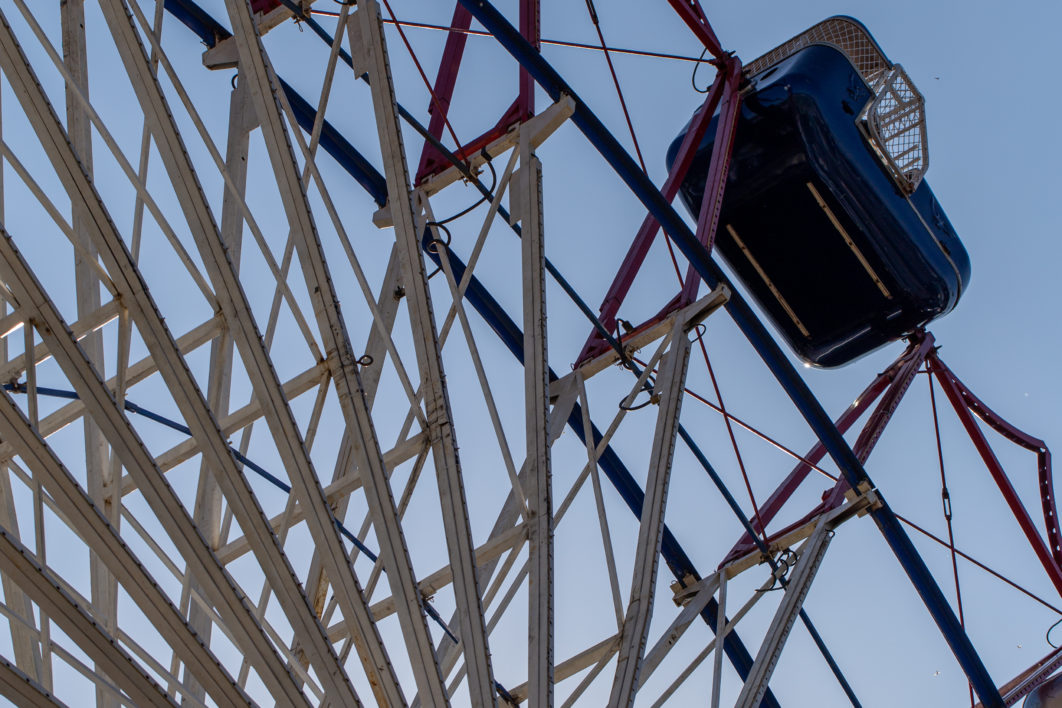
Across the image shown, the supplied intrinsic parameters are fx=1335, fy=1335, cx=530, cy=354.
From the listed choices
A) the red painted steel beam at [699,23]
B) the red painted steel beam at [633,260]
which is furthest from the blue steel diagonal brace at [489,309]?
the red painted steel beam at [699,23]

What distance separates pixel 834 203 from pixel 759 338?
139 inches

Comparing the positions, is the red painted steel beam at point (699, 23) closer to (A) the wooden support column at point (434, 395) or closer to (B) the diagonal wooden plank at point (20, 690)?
(A) the wooden support column at point (434, 395)

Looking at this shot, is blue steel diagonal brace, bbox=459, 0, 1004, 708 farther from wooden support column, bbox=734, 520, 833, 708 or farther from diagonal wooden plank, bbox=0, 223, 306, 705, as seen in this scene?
diagonal wooden plank, bbox=0, 223, 306, 705

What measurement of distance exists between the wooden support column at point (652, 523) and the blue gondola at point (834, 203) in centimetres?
429

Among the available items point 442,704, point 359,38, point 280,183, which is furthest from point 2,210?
point 442,704

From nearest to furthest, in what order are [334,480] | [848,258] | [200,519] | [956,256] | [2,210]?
[2,210]
[200,519]
[334,480]
[848,258]
[956,256]

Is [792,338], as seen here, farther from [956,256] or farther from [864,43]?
[864,43]

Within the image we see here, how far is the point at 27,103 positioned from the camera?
777 centimetres

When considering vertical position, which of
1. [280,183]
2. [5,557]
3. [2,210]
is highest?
[2,210]

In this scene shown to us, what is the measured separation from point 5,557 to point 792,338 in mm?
13748

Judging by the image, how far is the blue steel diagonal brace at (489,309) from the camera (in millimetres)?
13336

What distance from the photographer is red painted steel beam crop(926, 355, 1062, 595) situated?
17125 mm

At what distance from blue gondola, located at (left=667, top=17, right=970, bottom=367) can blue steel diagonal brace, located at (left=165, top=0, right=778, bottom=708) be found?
120 inches

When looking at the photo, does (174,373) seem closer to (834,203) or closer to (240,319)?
(240,319)
